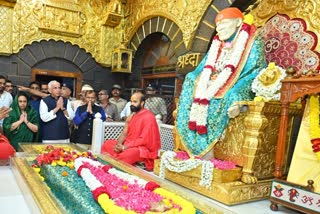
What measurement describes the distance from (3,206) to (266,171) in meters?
2.49

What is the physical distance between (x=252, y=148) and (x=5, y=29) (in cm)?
599

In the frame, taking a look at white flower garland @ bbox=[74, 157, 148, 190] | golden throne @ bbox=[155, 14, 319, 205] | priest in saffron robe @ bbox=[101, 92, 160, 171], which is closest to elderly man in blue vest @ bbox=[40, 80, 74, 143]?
priest in saffron robe @ bbox=[101, 92, 160, 171]

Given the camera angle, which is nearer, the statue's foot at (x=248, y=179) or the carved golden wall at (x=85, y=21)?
the statue's foot at (x=248, y=179)

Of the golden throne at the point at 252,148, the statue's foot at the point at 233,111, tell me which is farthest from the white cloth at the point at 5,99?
the statue's foot at the point at 233,111

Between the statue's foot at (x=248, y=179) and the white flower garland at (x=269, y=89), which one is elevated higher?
the white flower garland at (x=269, y=89)

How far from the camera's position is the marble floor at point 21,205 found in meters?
2.24

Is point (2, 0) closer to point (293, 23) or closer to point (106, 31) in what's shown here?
point (106, 31)

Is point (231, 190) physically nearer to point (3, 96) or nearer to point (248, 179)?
point (248, 179)

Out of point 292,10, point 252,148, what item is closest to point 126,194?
point 252,148

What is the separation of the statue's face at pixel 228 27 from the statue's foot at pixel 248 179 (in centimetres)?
160

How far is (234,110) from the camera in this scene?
2883mm

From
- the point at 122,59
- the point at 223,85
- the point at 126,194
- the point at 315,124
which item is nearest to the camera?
the point at 126,194

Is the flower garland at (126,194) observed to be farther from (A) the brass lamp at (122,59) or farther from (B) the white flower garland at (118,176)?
(A) the brass lamp at (122,59)

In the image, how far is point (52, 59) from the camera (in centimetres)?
685
